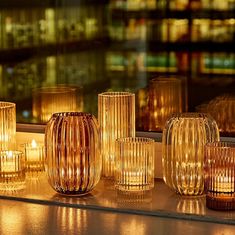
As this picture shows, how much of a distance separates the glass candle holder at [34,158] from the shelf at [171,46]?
1.18 ft

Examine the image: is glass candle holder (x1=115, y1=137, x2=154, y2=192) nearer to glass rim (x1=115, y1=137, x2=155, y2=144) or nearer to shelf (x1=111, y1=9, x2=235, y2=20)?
glass rim (x1=115, y1=137, x2=155, y2=144)

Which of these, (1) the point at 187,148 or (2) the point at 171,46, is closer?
(1) the point at 187,148

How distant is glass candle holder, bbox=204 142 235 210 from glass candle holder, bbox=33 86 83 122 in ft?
2.01

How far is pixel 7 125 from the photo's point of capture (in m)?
2.32

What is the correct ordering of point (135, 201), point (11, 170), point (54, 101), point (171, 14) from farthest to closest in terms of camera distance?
1. point (54, 101)
2. point (171, 14)
3. point (11, 170)
4. point (135, 201)

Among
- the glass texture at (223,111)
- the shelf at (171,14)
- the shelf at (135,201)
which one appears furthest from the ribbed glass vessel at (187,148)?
Answer: the shelf at (171,14)

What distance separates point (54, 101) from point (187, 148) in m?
0.54

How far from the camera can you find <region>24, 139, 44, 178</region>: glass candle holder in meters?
2.31

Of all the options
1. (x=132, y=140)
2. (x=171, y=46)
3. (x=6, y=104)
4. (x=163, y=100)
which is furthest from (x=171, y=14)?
(x=6, y=104)

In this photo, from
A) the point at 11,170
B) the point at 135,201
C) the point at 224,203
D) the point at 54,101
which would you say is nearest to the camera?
the point at 224,203

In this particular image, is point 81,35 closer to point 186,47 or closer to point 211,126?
point 186,47

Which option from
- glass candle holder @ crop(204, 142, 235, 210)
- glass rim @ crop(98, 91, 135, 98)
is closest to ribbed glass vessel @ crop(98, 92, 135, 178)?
glass rim @ crop(98, 91, 135, 98)

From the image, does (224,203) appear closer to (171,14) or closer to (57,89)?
(171,14)

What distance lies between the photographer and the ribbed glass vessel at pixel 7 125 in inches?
90.8
